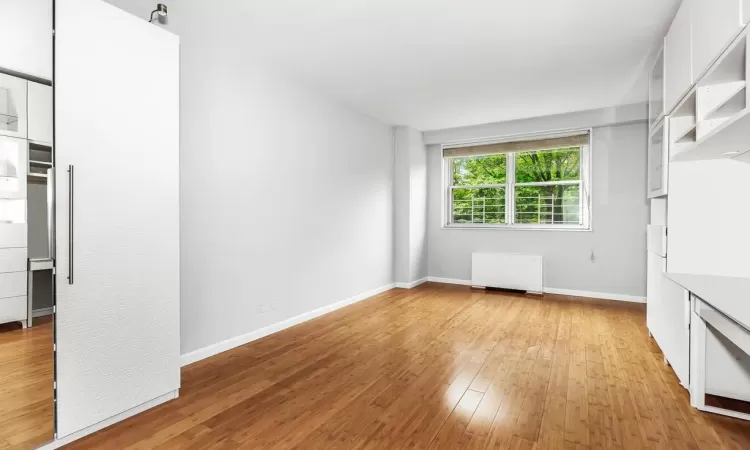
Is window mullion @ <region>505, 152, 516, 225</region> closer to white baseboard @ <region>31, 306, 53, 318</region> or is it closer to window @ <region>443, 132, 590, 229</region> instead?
window @ <region>443, 132, 590, 229</region>

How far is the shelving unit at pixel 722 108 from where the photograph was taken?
1771 millimetres

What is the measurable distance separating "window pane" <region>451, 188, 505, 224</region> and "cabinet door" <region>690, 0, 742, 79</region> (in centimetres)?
405

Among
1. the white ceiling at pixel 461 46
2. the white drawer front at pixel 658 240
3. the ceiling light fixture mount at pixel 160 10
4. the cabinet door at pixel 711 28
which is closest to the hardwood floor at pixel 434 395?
the white drawer front at pixel 658 240

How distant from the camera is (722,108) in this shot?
2035mm

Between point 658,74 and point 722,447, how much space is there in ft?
9.44

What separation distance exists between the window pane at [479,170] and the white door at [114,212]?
5116 mm

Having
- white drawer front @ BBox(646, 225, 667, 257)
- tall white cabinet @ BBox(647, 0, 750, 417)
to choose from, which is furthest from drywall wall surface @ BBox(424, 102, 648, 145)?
white drawer front @ BBox(646, 225, 667, 257)

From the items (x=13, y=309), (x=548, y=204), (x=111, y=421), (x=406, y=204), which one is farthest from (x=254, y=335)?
(x=548, y=204)

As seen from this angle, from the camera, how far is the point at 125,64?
2.10 m

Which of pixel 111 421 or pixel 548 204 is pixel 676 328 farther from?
pixel 111 421

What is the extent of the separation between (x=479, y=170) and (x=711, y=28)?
4451 mm

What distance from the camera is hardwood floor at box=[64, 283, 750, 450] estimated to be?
196 cm

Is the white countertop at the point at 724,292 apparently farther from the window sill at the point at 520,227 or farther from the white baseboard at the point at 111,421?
the window sill at the point at 520,227

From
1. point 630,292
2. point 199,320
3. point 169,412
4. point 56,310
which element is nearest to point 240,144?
point 199,320
